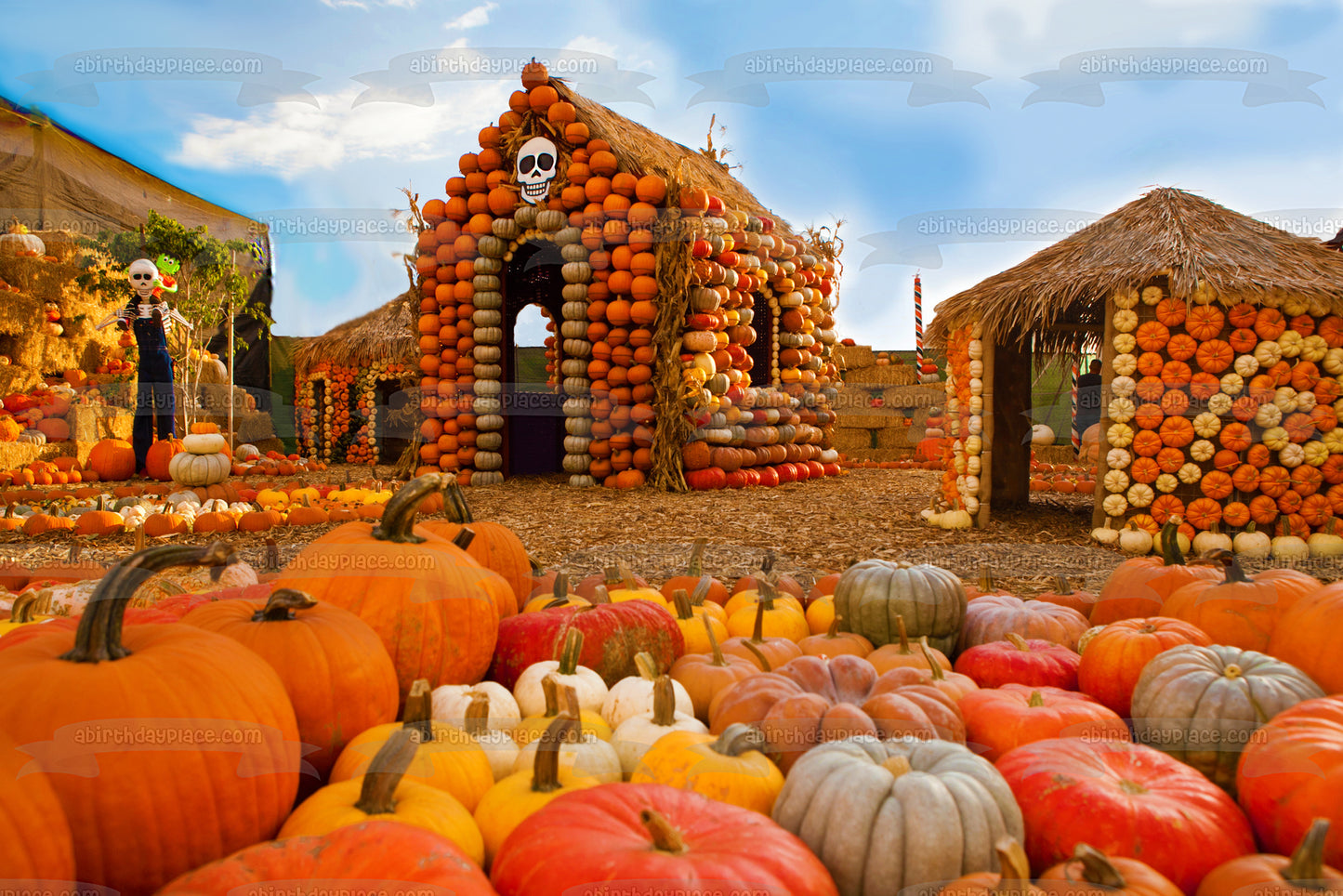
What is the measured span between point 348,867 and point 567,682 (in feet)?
2.96

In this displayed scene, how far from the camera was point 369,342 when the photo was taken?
52.6 ft

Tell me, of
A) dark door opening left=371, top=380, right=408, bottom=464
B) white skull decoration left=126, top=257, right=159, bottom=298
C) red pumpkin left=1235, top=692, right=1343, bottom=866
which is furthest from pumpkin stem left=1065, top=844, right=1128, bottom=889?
dark door opening left=371, top=380, right=408, bottom=464

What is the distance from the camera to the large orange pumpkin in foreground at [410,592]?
2072 millimetres

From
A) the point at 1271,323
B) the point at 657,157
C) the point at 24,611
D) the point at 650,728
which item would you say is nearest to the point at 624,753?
the point at 650,728

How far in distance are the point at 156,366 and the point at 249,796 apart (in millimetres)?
10922

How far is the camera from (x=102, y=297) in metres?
14.2

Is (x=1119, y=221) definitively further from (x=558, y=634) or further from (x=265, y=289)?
(x=265, y=289)

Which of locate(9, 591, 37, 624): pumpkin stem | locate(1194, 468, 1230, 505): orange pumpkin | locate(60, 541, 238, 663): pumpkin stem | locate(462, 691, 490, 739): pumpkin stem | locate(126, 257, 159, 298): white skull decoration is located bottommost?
locate(462, 691, 490, 739): pumpkin stem

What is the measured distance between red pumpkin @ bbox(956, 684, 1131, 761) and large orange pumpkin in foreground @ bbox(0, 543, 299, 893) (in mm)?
1477

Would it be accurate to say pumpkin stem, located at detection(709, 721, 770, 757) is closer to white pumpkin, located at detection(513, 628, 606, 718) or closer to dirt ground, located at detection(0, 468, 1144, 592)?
white pumpkin, located at detection(513, 628, 606, 718)

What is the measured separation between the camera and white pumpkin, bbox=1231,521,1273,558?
5.43 m

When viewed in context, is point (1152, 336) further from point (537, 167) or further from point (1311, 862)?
point (537, 167)

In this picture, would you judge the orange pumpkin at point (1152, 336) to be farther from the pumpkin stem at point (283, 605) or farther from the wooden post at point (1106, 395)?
the pumpkin stem at point (283, 605)

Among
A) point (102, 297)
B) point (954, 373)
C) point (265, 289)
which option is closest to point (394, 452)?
point (102, 297)
